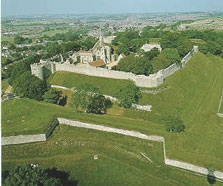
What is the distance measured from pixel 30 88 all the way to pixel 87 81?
10.7 metres

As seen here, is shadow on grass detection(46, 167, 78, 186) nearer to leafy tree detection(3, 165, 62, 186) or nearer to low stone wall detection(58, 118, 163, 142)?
leafy tree detection(3, 165, 62, 186)

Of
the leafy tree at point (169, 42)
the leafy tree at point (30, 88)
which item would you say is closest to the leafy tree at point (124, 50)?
the leafy tree at point (169, 42)

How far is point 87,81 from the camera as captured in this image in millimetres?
51156

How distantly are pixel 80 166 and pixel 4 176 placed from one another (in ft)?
26.9

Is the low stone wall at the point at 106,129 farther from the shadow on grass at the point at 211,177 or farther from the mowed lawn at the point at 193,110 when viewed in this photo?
the shadow on grass at the point at 211,177

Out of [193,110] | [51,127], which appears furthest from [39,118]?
[193,110]

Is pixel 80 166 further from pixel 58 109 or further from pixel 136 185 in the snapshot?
pixel 58 109

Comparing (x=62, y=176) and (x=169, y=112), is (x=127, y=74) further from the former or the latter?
(x=62, y=176)

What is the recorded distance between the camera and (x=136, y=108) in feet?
140

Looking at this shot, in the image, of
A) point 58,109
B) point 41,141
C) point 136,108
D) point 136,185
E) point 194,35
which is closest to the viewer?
point 136,185

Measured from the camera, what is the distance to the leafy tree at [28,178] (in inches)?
867

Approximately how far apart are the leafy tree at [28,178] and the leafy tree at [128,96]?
21354 millimetres

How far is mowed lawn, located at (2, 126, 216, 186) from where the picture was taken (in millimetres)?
27500

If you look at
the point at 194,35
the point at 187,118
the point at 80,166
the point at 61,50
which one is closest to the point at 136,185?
the point at 80,166
